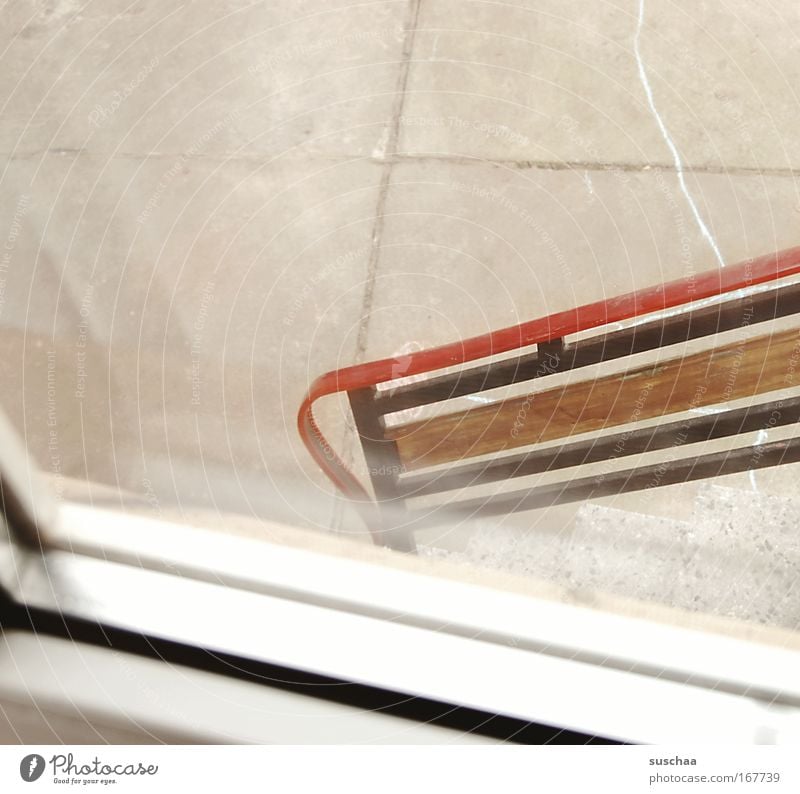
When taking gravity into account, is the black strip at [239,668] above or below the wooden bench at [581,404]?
below

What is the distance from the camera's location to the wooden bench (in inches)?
18.3

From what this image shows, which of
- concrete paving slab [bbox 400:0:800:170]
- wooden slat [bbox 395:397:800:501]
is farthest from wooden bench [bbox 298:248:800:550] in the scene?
concrete paving slab [bbox 400:0:800:170]

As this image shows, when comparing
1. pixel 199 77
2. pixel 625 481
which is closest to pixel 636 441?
pixel 625 481

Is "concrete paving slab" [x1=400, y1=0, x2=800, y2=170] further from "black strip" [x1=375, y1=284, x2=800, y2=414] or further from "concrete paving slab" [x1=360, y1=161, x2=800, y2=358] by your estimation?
"black strip" [x1=375, y1=284, x2=800, y2=414]

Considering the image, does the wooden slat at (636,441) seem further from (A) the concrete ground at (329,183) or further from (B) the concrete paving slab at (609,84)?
(B) the concrete paving slab at (609,84)

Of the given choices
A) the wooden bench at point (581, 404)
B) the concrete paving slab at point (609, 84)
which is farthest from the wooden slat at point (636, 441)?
the concrete paving slab at point (609, 84)

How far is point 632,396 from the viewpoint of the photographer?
477mm

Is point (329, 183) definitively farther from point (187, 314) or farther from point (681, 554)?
point (681, 554)

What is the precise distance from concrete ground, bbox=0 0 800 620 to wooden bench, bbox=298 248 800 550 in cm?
3

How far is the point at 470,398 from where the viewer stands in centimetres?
53

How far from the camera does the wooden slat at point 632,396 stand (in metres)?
0.47

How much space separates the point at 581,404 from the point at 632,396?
1.3 inches

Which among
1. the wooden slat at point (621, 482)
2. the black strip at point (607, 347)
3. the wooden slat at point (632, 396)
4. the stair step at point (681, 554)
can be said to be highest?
the black strip at point (607, 347)

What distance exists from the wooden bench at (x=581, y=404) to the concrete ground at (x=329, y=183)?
3cm
